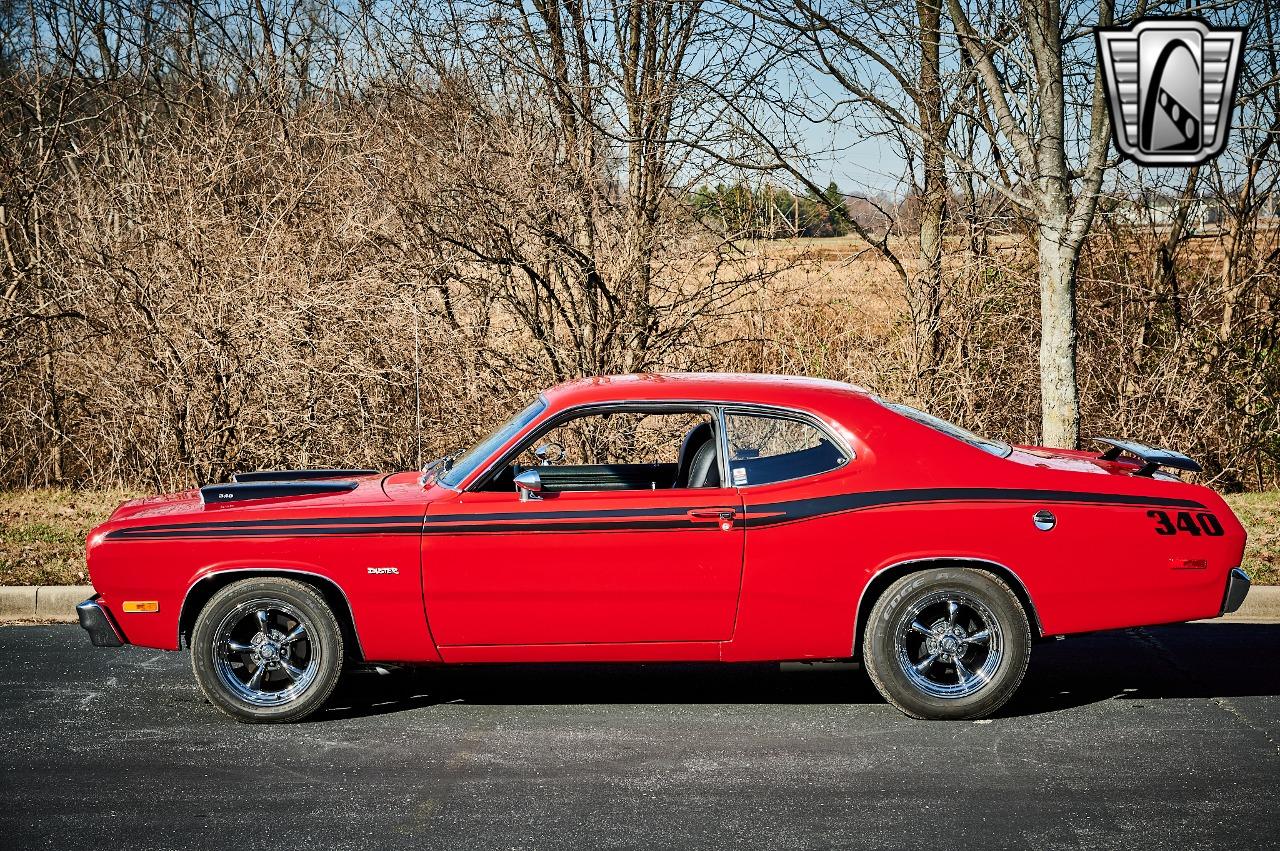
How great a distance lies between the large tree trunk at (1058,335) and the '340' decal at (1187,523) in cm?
433

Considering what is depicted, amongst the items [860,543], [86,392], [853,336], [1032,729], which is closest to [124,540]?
[860,543]

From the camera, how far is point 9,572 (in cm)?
907

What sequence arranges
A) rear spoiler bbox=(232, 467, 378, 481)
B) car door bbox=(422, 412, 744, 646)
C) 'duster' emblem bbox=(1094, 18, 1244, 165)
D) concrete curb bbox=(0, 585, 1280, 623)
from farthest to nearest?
'duster' emblem bbox=(1094, 18, 1244, 165), concrete curb bbox=(0, 585, 1280, 623), rear spoiler bbox=(232, 467, 378, 481), car door bbox=(422, 412, 744, 646)

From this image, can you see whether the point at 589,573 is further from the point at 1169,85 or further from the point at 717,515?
the point at 1169,85

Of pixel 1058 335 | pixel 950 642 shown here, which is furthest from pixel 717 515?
pixel 1058 335

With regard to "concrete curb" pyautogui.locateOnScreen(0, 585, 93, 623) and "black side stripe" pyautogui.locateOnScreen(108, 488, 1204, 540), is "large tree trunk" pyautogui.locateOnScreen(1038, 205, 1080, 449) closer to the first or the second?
"black side stripe" pyautogui.locateOnScreen(108, 488, 1204, 540)

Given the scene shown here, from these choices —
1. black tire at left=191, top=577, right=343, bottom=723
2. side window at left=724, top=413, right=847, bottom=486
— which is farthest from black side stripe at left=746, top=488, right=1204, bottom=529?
black tire at left=191, top=577, right=343, bottom=723

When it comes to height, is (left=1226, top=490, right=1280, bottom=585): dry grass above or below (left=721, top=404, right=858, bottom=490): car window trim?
below

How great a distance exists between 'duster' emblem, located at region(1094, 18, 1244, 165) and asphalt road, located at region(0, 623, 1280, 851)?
4.68 meters

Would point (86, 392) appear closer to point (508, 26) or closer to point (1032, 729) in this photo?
point (508, 26)

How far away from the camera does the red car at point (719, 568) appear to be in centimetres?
596

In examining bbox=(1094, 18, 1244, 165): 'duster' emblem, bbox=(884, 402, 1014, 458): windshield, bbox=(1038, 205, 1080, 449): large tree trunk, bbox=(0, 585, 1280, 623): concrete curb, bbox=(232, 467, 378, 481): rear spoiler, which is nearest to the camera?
bbox=(884, 402, 1014, 458): windshield

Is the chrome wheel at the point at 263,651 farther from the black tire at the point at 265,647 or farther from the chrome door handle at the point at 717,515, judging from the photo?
the chrome door handle at the point at 717,515

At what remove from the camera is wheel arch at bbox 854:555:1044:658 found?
19.6ft
